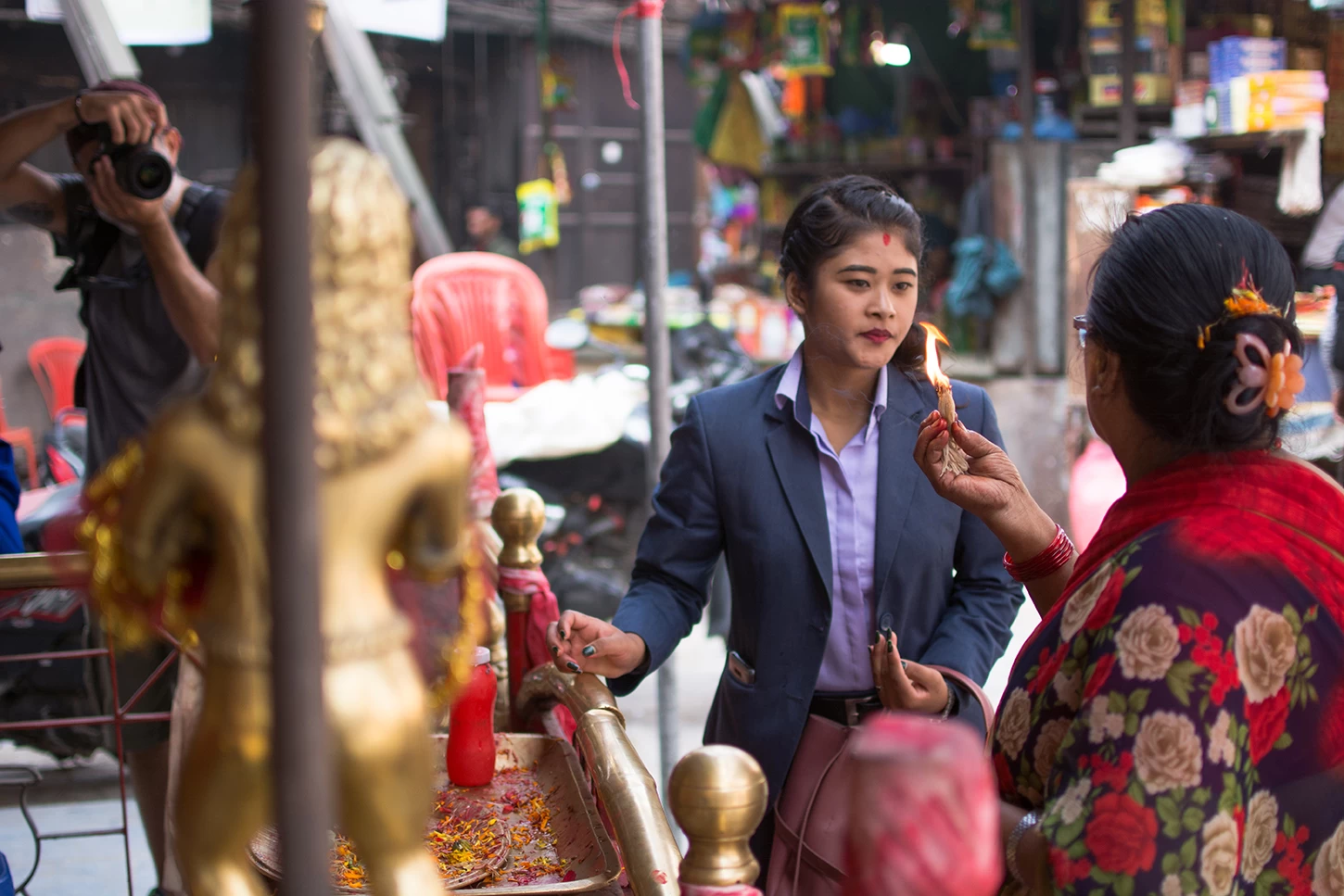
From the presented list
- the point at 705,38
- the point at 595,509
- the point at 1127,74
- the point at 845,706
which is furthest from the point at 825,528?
the point at 705,38

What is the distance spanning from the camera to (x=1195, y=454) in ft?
4.23

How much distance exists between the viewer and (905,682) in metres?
1.67

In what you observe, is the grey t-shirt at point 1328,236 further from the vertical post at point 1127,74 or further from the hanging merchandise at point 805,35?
the hanging merchandise at point 805,35

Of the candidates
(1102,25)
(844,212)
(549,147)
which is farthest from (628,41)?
(844,212)

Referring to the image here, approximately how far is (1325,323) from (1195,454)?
4.12 m

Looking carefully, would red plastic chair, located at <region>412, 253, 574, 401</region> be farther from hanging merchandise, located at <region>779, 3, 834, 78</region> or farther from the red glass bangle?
the red glass bangle

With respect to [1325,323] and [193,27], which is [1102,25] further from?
[193,27]

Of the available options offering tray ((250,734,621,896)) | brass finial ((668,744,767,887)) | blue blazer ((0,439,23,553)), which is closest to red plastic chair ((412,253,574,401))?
blue blazer ((0,439,23,553))

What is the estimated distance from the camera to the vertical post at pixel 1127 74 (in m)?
6.37

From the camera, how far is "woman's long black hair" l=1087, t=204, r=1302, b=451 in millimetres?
1255

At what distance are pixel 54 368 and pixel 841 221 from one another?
609 centimetres

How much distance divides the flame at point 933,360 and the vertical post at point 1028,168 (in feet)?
17.4

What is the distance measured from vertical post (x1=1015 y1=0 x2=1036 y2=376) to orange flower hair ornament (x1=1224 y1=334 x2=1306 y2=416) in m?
5.97

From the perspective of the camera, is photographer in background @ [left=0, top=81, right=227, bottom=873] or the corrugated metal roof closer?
photographer in background @ [left=0, top=81, right=227, bottom=873]
